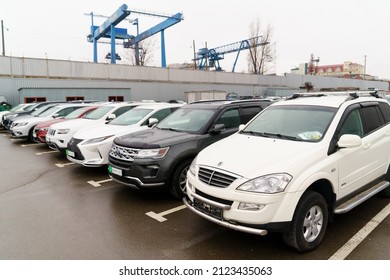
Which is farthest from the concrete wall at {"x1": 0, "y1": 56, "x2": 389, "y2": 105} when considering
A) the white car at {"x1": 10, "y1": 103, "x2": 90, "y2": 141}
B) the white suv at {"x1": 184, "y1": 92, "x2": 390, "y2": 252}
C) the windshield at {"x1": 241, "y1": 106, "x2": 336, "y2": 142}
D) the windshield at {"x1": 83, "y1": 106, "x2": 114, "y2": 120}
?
the white suv at {"x1": 184, "y1": 92, "x2": 390, "y2": 252}

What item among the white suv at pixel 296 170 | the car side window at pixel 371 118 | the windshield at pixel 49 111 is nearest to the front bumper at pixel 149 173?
the white suv at pixel 296 170

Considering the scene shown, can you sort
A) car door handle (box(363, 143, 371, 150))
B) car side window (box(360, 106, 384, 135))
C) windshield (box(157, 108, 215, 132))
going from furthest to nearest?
windshield (box(157, 108, 215, 132)) < car side window (box(360, 106, 384, 135)) < car door handle (box(363, 143, 371, 150))

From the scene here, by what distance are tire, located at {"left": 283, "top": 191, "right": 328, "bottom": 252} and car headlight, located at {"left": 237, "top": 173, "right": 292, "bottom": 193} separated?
0.35 meters

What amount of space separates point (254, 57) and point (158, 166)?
1678 inches

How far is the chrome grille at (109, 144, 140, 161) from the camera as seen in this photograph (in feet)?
16.7

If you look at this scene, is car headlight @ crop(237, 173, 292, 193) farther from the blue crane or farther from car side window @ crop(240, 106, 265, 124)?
the blue crane

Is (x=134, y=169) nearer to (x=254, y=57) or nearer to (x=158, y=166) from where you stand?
(x=158, y=166)

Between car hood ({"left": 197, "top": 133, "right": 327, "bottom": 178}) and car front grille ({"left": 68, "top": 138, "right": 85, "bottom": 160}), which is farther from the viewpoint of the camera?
car front grille ({"left": 68, "top": 138, "right": 85, "bottom": 160})

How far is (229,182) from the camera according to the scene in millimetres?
3277

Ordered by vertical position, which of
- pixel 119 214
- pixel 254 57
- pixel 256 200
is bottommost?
pixel 119 214

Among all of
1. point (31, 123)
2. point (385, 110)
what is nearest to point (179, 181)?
point (385, 110)

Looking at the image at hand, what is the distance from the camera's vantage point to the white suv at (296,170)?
3.12m

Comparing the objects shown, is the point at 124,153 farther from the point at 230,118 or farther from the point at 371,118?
the point at 371,118
